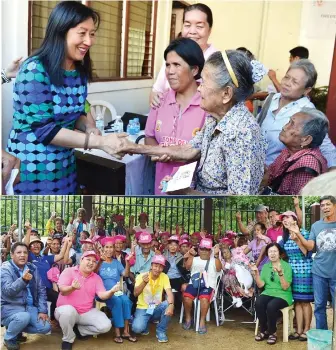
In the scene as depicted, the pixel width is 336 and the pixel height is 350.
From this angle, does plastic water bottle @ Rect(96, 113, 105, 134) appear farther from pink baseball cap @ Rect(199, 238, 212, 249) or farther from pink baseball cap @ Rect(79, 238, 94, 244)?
pink baseball cap @ Rect(199, 238, 212, 249)

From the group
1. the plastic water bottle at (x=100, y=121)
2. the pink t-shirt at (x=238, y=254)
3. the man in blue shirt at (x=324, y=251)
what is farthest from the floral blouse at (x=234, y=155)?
the plastic water bottle at (x=100, y=121)

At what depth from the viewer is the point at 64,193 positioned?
2.63 meters

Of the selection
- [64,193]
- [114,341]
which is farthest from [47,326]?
[64,193]

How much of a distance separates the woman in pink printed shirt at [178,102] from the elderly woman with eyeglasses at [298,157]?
0.45m

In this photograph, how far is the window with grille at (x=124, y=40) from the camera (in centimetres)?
411

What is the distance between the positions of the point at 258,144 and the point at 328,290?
87cm

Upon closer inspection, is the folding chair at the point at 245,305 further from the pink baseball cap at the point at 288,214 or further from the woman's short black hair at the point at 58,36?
the woman's short black hair at the point at 58,36

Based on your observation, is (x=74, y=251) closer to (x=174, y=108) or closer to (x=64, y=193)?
(x=64, y=193)

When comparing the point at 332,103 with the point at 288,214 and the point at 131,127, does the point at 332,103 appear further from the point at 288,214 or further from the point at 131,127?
the point at 131,127

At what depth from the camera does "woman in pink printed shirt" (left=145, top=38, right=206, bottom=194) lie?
2.71 meters

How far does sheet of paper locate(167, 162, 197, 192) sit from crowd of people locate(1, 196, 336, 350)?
193mm

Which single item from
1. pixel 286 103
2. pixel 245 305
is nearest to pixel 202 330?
pixel 245 305

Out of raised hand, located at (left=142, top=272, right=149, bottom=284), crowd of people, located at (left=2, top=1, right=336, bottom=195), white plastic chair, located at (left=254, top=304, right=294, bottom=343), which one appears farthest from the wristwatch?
white plastic chair, located at (left=254, top=304, right=294, bottom=343)

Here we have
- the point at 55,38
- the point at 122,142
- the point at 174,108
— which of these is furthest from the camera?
the point at 174,108
